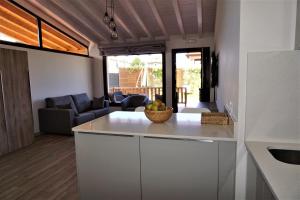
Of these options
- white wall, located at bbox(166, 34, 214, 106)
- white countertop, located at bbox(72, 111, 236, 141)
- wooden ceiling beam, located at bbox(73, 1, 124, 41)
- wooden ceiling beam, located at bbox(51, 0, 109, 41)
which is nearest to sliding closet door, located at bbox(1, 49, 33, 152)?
wooden ceiling beam, located at bbox(51, 0, 109, 41)

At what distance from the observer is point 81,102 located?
18.7 ft

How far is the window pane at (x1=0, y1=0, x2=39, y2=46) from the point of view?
404 cm

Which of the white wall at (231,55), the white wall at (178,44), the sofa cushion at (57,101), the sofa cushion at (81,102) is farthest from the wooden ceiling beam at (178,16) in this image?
the sofa cushion at (81,102)

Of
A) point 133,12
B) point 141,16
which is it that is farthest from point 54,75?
point 141,16

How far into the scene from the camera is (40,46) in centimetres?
478

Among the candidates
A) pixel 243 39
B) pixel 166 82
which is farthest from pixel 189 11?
A: pixel 243 39

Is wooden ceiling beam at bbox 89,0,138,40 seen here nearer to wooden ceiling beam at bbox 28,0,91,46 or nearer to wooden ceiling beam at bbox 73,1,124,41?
wooden ceiling beam at bbox 73,1,124,41

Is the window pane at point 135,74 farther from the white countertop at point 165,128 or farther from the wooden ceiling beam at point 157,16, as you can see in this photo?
the white countertop at point 165,128

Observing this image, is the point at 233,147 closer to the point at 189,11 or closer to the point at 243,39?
the point at 243,39

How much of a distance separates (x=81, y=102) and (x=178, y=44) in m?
3.39

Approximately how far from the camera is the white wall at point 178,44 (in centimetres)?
583

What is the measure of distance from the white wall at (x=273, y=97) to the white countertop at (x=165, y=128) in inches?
8.8

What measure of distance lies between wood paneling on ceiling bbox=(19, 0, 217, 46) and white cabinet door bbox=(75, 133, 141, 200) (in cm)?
338

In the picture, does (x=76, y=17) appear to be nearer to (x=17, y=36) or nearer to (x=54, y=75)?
(x=17, y=36)
